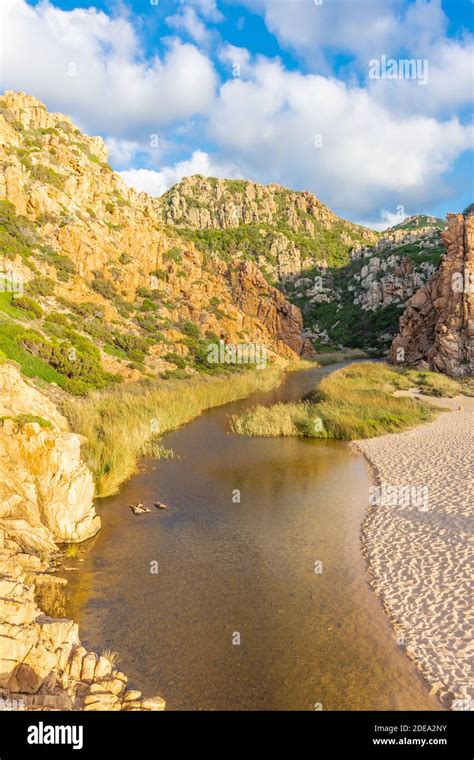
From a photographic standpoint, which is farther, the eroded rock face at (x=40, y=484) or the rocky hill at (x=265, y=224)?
the rocky hill at (x=265, y=224)

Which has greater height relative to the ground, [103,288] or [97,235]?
[97,235]

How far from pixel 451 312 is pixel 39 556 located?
153ft

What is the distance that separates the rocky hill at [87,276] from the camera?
2603 centimetres

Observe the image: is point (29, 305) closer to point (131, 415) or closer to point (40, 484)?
point (131, 415)

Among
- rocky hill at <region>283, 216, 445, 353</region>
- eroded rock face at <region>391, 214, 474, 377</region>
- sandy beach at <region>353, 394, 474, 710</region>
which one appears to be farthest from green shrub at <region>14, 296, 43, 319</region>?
rocky hill at <region>283, 216, 445, 353</region>

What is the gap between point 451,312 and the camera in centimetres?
4619

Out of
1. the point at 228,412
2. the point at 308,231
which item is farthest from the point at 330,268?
the point at 228,412

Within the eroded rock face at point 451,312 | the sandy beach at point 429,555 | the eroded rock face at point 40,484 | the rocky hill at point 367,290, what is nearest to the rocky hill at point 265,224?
the rocky hill at point 367,290

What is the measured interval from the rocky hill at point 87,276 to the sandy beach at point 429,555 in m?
15.9

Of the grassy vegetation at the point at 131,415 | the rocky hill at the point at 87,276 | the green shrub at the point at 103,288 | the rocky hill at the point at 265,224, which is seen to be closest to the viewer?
the grassy vegetation at the point at 131,415

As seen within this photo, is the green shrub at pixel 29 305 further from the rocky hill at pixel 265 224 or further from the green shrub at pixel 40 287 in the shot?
the rocky hill at pixel 265 224

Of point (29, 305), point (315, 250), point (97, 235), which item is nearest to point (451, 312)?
point (97, 235)

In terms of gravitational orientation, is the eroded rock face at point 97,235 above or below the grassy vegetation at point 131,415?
above
